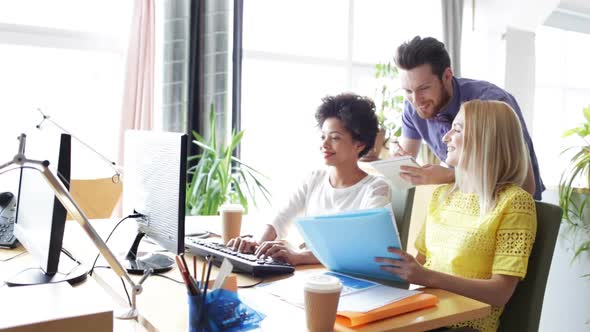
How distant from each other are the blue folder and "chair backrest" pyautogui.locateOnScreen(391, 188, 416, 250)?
17.2 inches

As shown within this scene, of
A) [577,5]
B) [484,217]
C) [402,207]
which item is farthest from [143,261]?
[577,5]

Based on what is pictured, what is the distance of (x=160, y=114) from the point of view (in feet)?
11.1

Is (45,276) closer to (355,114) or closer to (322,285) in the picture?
(322,285)

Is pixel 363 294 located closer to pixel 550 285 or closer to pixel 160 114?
pixel 550 285

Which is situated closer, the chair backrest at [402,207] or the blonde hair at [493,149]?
the blonde hair at [493,149]

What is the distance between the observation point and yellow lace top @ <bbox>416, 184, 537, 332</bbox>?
1.39 meters

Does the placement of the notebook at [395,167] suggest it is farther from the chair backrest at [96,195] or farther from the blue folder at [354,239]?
the chair backrest at [96,195]

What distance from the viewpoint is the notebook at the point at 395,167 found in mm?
1598

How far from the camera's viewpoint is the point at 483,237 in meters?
1.47

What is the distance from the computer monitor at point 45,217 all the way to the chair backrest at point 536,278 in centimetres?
114

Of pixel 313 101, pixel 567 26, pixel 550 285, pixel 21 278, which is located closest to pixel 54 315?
pixel 21 278

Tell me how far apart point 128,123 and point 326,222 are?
91.6 inches

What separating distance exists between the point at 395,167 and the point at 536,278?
0.50 m

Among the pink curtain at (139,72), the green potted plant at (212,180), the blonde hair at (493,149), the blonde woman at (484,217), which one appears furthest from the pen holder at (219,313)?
the pink curtain at (139,72)
